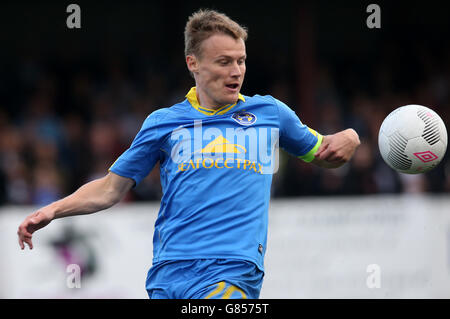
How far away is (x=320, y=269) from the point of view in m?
9.57

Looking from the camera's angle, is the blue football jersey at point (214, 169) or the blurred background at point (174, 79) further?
the blurred background at point (174, 79)

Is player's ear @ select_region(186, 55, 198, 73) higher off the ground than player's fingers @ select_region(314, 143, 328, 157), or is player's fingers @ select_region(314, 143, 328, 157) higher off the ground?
player's ear @ select_region(186, 55, 198, 73)

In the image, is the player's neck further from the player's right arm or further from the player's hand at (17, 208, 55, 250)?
the player's hand at (17, 208, 55, 250)

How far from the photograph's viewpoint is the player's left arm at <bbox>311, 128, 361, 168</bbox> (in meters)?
4.61

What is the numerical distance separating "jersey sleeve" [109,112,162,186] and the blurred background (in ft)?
18.1

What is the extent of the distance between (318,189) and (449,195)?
1.71 metres

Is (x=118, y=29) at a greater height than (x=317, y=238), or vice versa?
(x=118, y=29)

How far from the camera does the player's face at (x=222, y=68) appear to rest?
14.9 ft

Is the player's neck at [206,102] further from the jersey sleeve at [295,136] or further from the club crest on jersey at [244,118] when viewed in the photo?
the jersey sleeve at [295,136]

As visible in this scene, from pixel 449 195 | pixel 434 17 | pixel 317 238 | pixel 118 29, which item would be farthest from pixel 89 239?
pixel 434 17

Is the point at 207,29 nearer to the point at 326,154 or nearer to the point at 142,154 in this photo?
the point at 142,154

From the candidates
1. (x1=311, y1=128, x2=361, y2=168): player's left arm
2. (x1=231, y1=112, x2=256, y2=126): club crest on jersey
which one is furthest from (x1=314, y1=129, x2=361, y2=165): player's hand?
(x1=231, y1=112, x2=256, y2=126): club crest on jersey

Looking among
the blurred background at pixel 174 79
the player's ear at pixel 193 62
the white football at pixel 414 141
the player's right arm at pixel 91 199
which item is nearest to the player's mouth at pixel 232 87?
the player's ear at pixel 193 62
